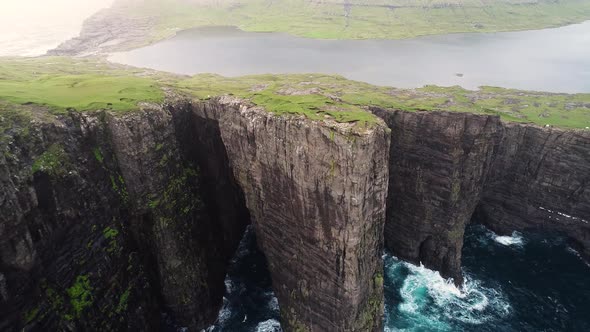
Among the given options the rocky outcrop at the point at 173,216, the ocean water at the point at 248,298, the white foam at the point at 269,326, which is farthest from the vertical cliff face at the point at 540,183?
the white foam at the point at 269,326

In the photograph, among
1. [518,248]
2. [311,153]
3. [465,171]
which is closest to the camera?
[311,153]

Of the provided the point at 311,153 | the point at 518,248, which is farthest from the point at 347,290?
the point at 518,248

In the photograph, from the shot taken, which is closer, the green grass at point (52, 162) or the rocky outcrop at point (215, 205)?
the green grass at point (52, 162)

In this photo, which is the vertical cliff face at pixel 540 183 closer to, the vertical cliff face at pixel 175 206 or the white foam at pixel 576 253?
the white foam at pixel 576 253

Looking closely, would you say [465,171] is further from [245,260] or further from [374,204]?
[245,260]

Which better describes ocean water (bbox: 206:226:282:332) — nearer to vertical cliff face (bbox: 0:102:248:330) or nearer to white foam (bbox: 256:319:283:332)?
white foam (bbox: 256:319:283:332)

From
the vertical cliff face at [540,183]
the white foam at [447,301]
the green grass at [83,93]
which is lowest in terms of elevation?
the white foam at [447,301]
